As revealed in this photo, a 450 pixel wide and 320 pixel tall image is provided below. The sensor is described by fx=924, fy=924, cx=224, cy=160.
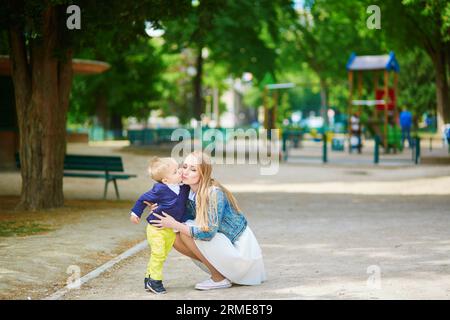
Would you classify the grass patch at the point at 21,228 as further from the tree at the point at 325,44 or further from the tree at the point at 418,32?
the tree at the point at 325,44

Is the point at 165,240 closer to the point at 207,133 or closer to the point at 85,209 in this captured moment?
the point at 85,209

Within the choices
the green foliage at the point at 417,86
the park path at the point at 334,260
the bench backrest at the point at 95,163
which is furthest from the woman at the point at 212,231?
the green foliage at the point at 417,86

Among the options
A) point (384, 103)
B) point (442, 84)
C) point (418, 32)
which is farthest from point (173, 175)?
point (384, 103)

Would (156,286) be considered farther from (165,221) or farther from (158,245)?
(165,221)

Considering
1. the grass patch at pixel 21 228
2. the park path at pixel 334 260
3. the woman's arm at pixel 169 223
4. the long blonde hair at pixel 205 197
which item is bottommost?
the park path at pixel 334 260

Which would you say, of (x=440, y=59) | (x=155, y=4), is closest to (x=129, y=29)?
(x=155, y=4)

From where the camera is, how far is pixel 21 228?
13477mm

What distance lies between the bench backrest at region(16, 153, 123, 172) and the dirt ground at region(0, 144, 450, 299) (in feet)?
2.19

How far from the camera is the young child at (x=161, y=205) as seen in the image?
27.3 ft

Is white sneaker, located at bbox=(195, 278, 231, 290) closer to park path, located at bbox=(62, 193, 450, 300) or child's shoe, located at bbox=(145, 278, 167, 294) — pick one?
park path, located at bbox=(62, 193, 450, 300)

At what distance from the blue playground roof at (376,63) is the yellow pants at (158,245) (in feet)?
104

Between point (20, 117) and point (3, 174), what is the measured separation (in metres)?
9.46

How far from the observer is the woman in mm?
8390
